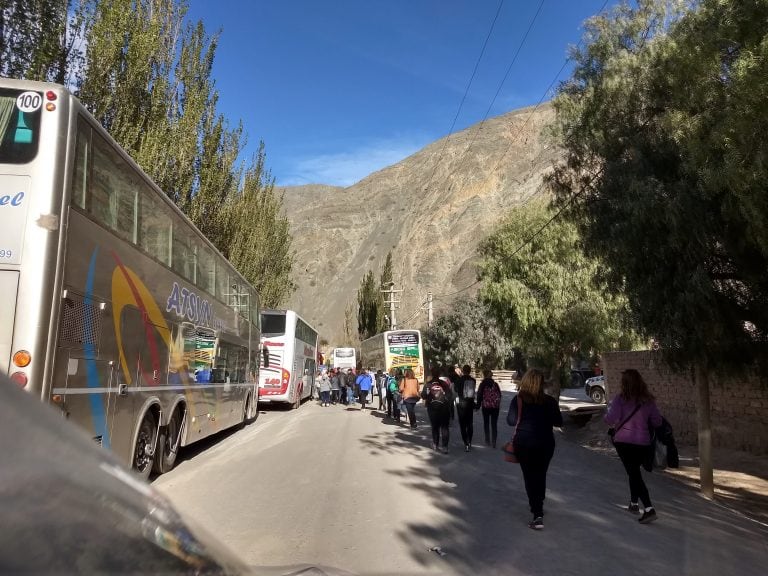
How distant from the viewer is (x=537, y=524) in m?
5.51

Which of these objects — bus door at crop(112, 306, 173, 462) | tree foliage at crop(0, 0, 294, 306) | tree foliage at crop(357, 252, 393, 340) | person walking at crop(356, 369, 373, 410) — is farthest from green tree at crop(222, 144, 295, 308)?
tree foliage at crop(357, 252, 393, 340)

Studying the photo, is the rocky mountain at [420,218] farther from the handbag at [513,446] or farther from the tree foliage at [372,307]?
the handbag at [513,446]

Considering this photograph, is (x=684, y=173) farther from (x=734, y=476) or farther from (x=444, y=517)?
(x=734, y=476)

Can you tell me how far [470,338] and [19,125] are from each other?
39.2 metres

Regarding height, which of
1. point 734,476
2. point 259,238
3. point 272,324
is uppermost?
point 259,238

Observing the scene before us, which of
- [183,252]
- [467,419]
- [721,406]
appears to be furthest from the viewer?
[721,406]

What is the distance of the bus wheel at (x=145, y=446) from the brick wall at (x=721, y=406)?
25.6ft

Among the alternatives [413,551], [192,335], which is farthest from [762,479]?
[192,335]

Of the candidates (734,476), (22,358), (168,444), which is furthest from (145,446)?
(734,476)

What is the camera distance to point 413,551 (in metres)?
4.80

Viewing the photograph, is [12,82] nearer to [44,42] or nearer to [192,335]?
[192,335]

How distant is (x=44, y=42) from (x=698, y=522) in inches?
595

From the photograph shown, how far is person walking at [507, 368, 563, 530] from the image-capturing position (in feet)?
18.4

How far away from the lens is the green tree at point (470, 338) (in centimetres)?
4212
